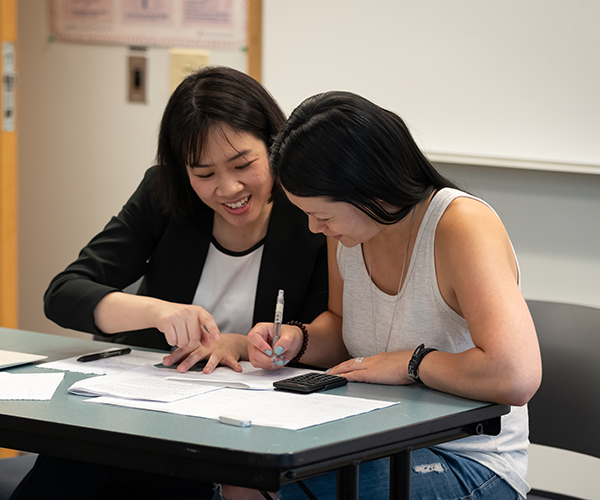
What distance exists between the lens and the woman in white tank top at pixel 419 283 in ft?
3.77

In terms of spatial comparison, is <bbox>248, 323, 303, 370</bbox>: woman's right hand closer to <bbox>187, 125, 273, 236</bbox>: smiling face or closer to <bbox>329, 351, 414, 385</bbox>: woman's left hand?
<bbox>329, 351, 414, 385</bbox>: woman's left hand

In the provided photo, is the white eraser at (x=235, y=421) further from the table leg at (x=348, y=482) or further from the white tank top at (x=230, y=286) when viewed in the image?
the white tank top at (x=230, y=286)

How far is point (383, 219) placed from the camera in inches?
53.2

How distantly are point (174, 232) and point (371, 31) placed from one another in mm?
962

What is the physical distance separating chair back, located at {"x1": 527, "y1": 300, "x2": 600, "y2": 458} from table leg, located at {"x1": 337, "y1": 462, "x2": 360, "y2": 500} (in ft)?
2.48

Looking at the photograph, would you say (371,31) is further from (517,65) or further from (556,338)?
(556,338)

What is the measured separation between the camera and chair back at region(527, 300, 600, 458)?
153cm

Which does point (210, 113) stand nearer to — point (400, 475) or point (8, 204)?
point (400, 475)

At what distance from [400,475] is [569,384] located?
0.68 metres

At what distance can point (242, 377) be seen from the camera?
1.33 meters

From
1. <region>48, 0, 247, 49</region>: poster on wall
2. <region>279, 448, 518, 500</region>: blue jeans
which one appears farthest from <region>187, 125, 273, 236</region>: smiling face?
<region>48, 0, 247, 49</region>: poster on wall

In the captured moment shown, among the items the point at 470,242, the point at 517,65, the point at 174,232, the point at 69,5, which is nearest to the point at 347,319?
the point at 470,242

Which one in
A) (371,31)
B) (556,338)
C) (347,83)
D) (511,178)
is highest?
(371,31)

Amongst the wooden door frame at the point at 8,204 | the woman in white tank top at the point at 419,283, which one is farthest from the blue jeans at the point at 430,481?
the wooden door frame at the point at 8,204
